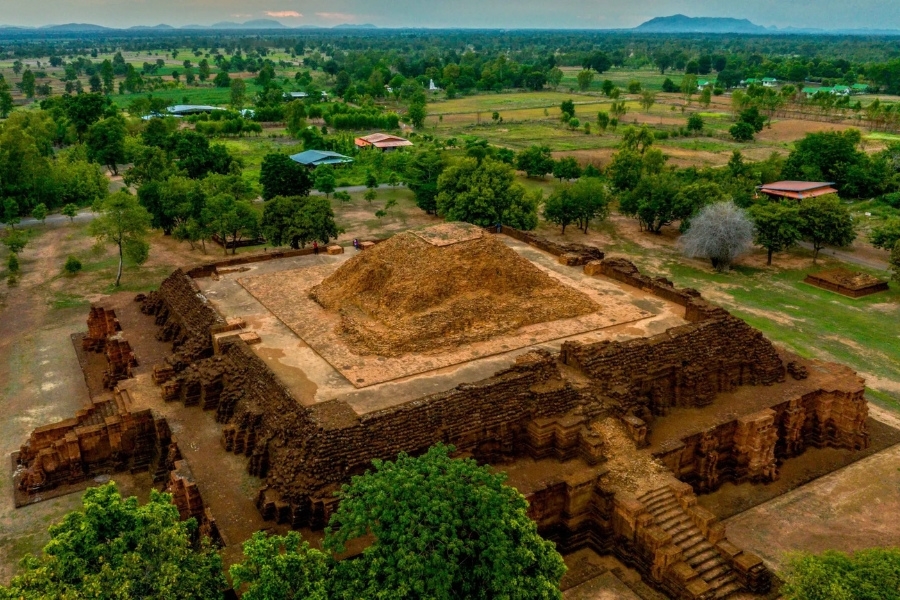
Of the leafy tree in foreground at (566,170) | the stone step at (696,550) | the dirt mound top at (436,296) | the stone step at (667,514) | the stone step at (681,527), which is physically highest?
the dirt mound top at (436,296)

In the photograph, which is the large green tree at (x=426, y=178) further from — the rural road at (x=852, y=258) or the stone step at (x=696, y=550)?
the stone step at (x=696, y=550)

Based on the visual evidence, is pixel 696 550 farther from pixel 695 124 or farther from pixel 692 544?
pixel 695 124

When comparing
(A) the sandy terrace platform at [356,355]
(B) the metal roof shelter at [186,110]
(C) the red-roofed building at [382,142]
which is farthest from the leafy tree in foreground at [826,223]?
(B) the metal roof shelter at [186,110]

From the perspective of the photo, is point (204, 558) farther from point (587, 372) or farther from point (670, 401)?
point (670, 401)

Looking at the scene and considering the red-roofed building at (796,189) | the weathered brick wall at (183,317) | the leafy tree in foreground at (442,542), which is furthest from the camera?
the red-roofed building at (796,189)

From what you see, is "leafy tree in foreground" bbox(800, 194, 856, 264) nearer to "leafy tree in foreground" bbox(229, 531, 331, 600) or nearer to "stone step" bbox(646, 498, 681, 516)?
"stone step" bbox(646, 498, 681, 516)

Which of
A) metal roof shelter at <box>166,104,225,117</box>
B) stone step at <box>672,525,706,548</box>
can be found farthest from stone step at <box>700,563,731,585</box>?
metal roof shelter at <box>166,104,225,117</box>
